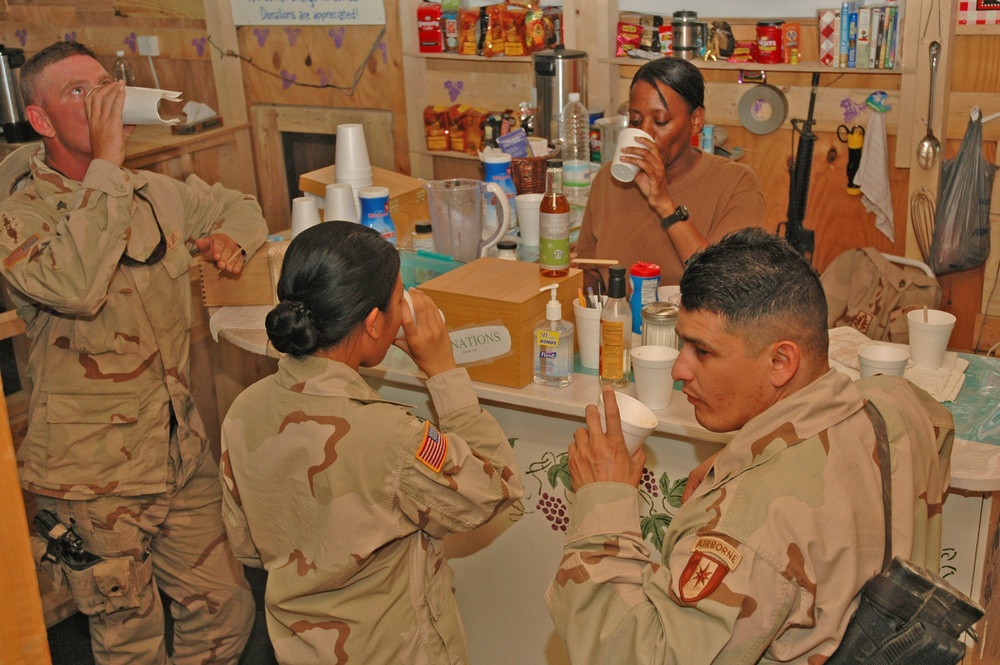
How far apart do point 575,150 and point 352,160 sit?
0.98 metres

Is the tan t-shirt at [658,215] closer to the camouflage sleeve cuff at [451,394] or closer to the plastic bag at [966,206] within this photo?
the camouflage sleeve cuff at [451,394]

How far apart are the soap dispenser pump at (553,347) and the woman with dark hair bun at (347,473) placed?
0.41m

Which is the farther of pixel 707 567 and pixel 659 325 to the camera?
pixel 659 325

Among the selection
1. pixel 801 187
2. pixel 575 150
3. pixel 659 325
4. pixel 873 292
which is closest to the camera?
pixel 659 325

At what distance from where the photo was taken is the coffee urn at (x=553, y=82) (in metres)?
4.23

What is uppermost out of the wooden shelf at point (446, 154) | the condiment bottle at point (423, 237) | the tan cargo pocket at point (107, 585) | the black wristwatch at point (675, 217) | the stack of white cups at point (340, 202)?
the stack of white cups at point (340, 202)

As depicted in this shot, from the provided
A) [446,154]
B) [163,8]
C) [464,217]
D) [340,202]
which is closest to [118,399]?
[340,202]

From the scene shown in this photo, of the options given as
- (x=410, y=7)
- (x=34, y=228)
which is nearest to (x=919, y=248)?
(x=410, y=7)

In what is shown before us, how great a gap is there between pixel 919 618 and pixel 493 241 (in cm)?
192

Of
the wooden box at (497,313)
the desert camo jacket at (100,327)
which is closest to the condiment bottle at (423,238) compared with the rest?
the wooden box at (497,313)

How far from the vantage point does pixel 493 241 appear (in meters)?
3.05

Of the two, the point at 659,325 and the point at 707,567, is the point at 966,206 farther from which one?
the point at 707,567

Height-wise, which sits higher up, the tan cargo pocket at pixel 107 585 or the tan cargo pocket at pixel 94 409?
the tan cargo pocket at pixel 94 409

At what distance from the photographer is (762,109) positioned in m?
4.72
